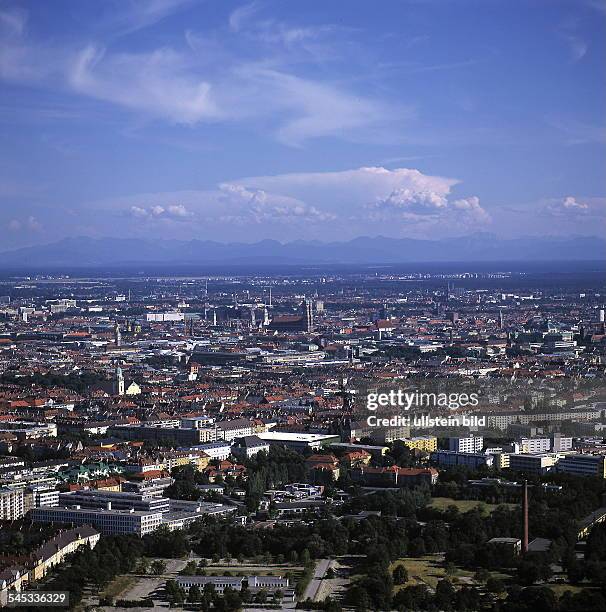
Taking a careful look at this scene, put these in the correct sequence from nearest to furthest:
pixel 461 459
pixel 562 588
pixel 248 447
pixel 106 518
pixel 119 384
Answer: pixel 562 588 < pixel 106 518 < pixel 461 459 < pixel 248 447 < pixel 119 384

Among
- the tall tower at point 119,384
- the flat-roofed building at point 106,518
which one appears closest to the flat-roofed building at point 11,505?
the flat-roofed building at point 106,518

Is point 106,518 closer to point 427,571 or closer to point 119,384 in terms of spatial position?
point 427,571

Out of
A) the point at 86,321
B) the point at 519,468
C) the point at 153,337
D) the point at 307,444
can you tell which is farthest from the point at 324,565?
the point at 86,321

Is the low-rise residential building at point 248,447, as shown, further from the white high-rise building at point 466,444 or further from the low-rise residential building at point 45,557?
the low-rise residential building at point 45,557

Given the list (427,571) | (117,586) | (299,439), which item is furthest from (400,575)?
(299,439)

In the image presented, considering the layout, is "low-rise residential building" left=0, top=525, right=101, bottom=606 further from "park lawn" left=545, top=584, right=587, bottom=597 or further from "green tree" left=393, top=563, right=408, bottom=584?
"park lawn" left=545, top=584, right=587, bottom=597

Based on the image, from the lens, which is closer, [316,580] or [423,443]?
[316,580]

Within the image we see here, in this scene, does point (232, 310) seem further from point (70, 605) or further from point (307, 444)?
point (70, 605)
